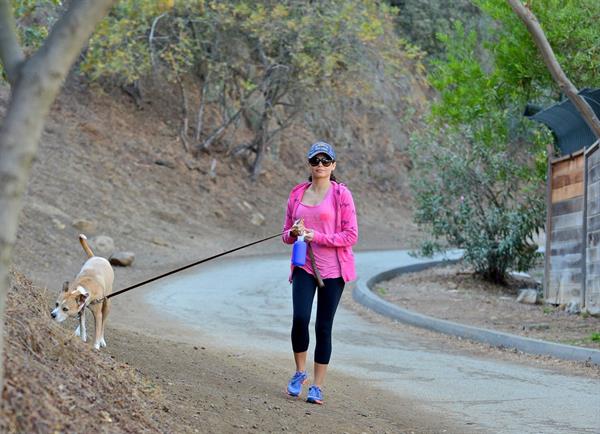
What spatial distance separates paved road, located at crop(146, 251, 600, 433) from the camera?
772cm

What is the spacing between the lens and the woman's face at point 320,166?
7.32 meters

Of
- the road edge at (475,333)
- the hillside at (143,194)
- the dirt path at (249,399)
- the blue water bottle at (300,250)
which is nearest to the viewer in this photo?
the dirt path at (249,399)

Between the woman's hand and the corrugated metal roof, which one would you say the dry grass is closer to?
the woman's hand

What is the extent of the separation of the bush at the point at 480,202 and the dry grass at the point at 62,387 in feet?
42.0

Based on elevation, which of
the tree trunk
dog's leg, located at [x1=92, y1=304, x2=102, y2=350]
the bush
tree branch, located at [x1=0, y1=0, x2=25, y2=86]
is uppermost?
the tree trunk

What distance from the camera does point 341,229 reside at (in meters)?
7.36

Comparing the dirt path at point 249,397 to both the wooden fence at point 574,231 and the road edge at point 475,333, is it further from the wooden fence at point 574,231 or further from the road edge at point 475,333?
the wooden fence at point 574,231

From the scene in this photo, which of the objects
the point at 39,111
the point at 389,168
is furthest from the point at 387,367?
the point at 389,168

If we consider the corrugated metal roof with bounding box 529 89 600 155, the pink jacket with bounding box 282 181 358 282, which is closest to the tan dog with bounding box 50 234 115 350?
the pink jacket with bounding box 282 181 358 282

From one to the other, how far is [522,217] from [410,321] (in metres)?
5.26

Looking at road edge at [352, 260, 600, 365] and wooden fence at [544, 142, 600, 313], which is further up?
wooden fence at [544, 142, 600, 313]

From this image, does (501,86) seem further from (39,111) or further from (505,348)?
(39,111)

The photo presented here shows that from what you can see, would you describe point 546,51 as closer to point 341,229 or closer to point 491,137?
point 341,229

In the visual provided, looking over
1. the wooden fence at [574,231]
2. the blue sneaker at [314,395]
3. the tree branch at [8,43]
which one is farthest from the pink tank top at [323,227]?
the wooden fence at [574,231]
